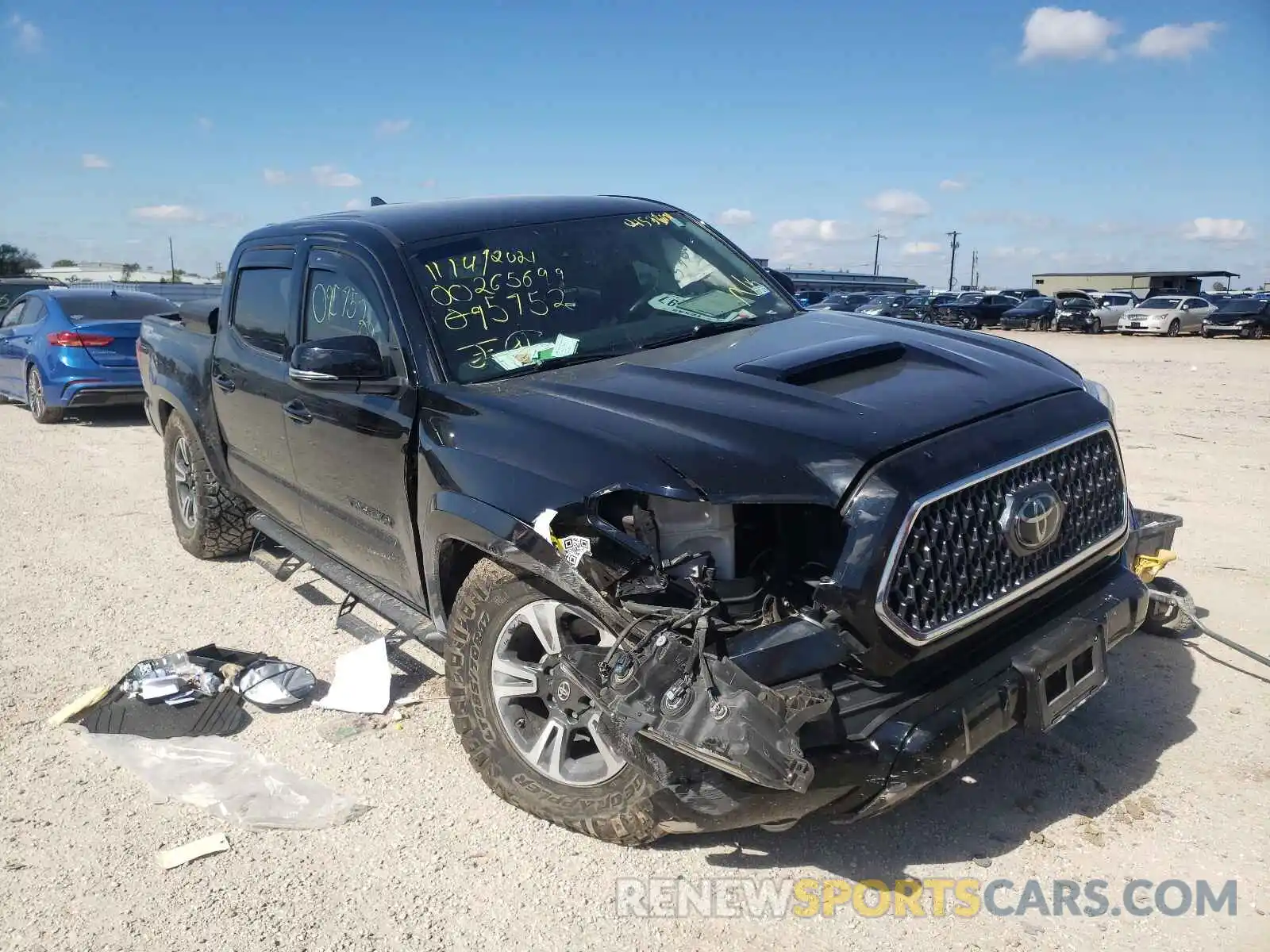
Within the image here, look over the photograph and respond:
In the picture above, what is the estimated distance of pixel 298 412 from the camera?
4277 millimetres

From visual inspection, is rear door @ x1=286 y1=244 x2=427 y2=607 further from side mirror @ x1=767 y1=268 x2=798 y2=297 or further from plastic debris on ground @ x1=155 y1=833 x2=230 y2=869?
side mirror @ x1=767 y1=268 x2=798 y2=297

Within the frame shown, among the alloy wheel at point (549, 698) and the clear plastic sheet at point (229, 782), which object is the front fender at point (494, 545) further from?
the clear plastic sheet at point (229, 782)

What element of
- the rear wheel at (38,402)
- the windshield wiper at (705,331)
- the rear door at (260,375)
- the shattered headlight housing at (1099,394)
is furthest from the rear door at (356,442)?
the rear wheel at (38,402)

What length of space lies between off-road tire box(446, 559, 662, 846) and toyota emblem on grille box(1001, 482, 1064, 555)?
123cm

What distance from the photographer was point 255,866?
9.95 feet

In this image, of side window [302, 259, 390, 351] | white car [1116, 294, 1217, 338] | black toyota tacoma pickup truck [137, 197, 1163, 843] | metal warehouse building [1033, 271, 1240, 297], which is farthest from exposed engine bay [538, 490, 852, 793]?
metal warehouse building [1033, 271, 1240, 297]

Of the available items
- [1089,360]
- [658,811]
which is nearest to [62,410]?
[658,811]

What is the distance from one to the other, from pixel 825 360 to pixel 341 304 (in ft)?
6.81

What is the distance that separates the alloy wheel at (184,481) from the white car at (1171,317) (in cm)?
3458

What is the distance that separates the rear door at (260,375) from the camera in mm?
4531

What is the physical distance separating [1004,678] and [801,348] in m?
1.28

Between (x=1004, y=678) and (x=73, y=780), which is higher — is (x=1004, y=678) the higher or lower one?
the higher one

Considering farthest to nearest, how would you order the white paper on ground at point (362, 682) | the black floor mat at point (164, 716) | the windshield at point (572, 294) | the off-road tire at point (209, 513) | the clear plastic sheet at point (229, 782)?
the off-road tire at point (209, 513) < the white paper on ground at point (362, 682) < the black floor mat at point (164, 716) < the windshield at point (572, 294) < the clear plastic sheet at point (229, 782)

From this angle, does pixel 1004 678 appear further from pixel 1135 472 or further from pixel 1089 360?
pixel 1089 360
